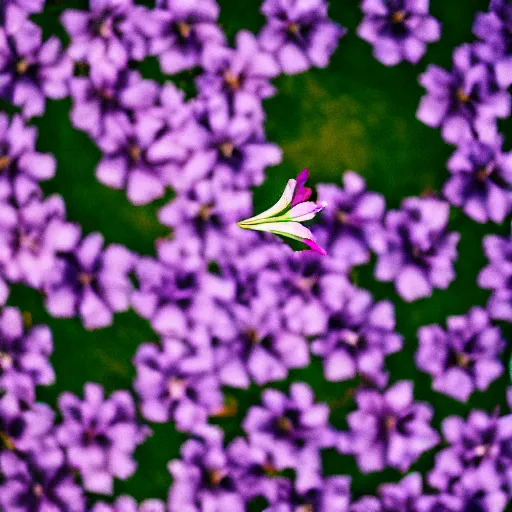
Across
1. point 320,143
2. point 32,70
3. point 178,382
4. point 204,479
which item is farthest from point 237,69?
point 204,479

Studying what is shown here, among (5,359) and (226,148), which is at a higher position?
(226,148)

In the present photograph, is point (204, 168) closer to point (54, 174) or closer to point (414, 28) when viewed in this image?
point (54, 174)

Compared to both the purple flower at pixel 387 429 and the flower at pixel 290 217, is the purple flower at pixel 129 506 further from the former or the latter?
the flower at pixel 290 217

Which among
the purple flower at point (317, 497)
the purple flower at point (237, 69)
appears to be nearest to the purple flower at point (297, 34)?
the purple flower at point (237, 69)

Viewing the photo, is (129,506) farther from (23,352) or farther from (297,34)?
(297,34)

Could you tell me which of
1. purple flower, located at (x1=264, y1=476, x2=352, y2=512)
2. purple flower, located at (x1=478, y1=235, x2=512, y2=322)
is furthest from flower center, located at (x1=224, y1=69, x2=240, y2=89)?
purple flower, located at (x1=264, y1=476, x2=352, y2=512)

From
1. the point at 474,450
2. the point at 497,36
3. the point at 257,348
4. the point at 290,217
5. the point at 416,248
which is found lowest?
the point at 474,450
